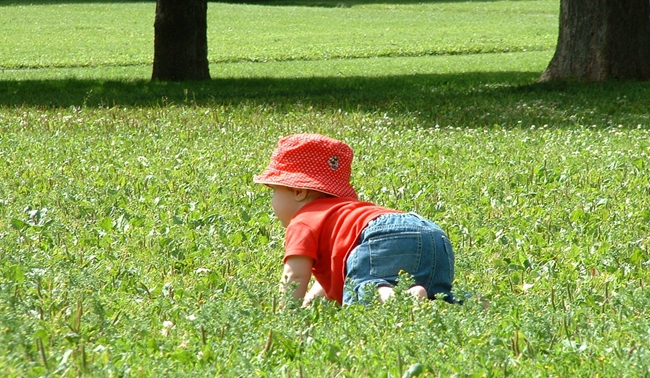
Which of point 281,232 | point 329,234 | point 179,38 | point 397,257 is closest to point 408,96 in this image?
point 179,38

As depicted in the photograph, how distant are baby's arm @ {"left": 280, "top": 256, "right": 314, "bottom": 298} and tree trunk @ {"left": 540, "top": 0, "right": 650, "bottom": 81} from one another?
39.5ft

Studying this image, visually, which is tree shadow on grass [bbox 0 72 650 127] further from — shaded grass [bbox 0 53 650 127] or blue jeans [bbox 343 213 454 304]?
blue jeans [bbox 343 213 454 304]

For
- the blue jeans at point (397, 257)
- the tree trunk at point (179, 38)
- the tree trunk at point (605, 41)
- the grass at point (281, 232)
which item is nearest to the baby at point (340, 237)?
the blue jeans at point (397, 257)

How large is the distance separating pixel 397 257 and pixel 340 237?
30cm

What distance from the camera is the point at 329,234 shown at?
4516 millimetres

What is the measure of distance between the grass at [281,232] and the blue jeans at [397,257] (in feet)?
0.75

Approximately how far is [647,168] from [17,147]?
5.80 m

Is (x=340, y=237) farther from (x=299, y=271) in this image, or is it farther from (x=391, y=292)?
(x=391, y=292)

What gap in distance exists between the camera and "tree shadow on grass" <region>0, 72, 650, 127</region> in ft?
39.6

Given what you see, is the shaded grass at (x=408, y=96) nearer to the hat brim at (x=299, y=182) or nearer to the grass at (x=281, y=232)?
the grass at (x=281, y=232)

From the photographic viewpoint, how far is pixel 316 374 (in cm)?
321

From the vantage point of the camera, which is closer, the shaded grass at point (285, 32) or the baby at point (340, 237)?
the baby at point (340, 237)

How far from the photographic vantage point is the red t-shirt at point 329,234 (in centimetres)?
442

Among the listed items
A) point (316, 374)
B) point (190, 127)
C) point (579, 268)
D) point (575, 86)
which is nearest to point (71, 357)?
point (316, 374)
